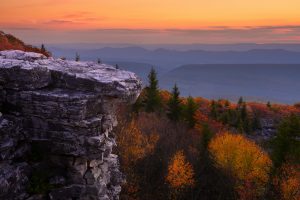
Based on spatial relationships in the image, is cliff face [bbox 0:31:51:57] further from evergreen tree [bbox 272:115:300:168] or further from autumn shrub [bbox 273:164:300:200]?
→ autumn shrub [bbox 273:164:300:200]

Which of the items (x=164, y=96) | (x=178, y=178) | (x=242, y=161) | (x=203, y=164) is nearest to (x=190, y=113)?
(x=203, y=164)

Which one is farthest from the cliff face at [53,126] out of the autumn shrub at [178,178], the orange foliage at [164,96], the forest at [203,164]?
the orange foliage at [164,96]

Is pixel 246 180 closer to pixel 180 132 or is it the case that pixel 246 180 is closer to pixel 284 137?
pixel 284 137

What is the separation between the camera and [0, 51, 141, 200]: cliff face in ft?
72.5

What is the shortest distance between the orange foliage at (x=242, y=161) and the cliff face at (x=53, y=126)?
34.2m

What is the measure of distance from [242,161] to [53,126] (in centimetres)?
4115

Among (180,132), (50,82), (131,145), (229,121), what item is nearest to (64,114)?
(50,82)

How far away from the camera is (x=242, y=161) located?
5812cm

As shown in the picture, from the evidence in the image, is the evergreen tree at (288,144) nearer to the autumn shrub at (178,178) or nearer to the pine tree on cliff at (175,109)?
the autumn shrub at (178,178)

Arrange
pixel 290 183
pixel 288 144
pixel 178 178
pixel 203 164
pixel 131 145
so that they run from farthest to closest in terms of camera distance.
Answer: pixel 203 164, pixel 131 145, pixel 178 178, pixel 288 144, pixel 290 183

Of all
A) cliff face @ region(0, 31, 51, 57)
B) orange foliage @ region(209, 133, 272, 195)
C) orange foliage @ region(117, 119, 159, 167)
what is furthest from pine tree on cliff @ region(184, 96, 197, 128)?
cliff face @ region(0, 31, 51, 57)

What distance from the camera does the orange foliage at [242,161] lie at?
55000mm

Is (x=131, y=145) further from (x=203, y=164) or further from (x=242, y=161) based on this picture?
(x=242, y=161)

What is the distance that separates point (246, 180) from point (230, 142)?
28.5 ft
